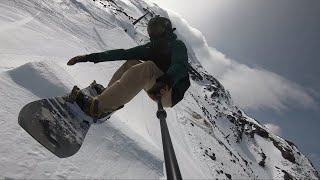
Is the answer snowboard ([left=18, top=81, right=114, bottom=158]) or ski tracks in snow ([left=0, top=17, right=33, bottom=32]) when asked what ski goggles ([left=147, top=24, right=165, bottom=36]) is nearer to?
snowboard ([left=18, top=81, right=114, bottom=158])

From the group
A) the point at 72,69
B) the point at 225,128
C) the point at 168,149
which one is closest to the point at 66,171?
the point at 168,149

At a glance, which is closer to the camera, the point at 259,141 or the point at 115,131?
the point at 115,131

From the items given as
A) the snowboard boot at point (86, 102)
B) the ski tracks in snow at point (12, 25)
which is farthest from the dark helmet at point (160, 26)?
the ski tracks in snow at point (12, 25)

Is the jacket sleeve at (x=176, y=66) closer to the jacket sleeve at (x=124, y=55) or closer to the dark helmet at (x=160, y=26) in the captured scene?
the dark helmet at (x=160, y=26)

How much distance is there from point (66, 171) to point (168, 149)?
1876 millimetres

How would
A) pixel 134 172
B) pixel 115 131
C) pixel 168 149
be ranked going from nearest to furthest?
1. pixel 168 149
2. pixel 134 172
3. pixel 115 131

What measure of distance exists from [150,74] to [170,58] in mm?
578

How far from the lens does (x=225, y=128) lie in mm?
100500

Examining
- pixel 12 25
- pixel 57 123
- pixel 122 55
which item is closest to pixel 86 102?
pixel 57 123

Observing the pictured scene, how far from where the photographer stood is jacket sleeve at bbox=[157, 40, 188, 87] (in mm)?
4379

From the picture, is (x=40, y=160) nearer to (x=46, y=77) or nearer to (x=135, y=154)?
(x=135, y=154)

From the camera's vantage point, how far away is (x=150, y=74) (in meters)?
5.07

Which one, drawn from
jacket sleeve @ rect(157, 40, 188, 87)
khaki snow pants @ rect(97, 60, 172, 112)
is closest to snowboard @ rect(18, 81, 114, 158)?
khaki snow pants @ rect(97, 60, 172, 112)

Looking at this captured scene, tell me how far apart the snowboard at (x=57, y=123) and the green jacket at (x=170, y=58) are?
1140 millimetres
